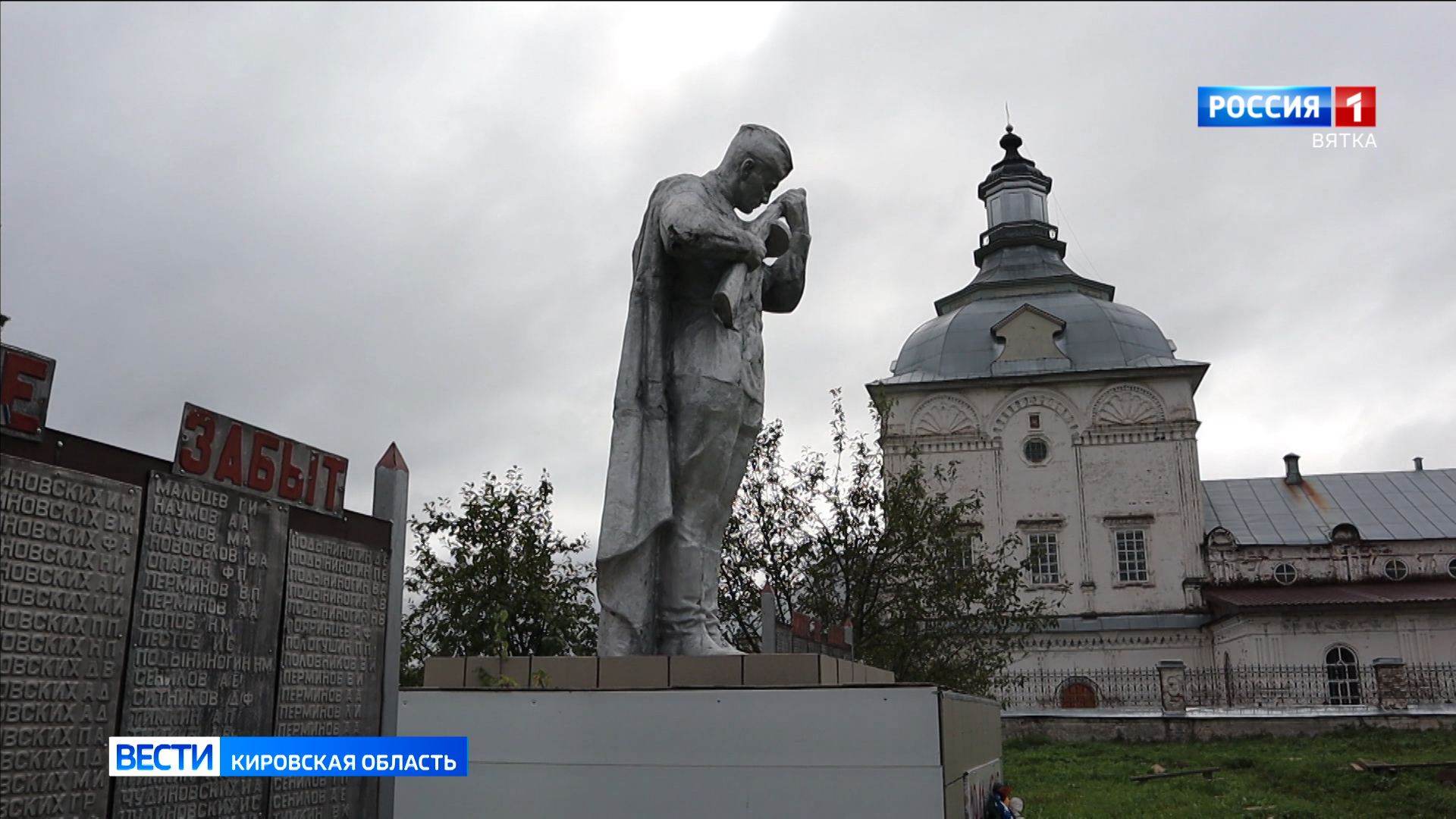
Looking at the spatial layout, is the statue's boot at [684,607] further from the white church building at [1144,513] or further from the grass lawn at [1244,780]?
the white church building at [1144,513]

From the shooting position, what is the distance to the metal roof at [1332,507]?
2941 centimetres

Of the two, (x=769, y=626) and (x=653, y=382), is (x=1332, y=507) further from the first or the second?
(x=653, y=382)

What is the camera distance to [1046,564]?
97.5ft

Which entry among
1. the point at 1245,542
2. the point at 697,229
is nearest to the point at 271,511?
the point at 697,229

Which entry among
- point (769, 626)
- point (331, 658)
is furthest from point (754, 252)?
point (769, 626)

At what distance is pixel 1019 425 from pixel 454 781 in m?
27.3

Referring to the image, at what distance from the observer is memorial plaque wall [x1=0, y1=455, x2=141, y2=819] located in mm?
2947

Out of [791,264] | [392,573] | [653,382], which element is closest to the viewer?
[392,573]

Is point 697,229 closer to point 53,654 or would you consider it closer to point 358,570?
point 358,570

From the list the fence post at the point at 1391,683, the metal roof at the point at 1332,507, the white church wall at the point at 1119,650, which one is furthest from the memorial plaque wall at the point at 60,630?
the metal roof at the point at 1332,507

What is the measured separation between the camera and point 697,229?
5230 millimetres

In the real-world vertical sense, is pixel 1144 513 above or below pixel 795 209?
above

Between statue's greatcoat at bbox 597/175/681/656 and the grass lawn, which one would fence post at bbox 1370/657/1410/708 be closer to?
the grass lawn

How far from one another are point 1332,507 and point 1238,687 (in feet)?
25.8
